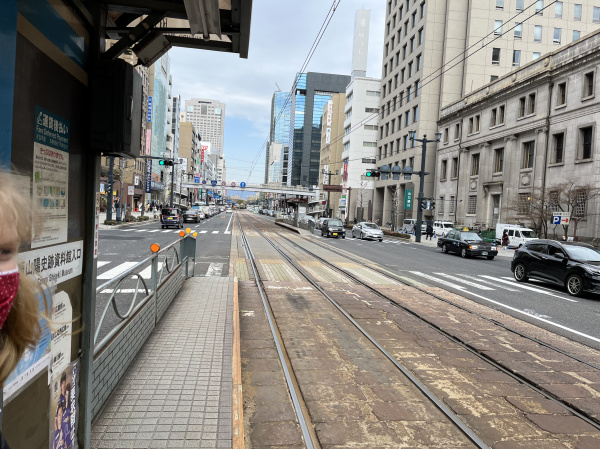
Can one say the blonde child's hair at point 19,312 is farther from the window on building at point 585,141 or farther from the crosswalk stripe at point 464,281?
the window on building at point 585,141

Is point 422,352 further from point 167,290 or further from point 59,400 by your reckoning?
point 59,400

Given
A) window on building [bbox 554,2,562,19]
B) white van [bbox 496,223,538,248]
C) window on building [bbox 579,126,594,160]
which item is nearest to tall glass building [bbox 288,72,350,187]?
window on building [bbox 554,2,562,19]

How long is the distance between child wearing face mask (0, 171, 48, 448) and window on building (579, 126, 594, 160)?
3921 cm

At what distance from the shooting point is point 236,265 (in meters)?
14.8

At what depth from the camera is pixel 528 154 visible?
4025cm

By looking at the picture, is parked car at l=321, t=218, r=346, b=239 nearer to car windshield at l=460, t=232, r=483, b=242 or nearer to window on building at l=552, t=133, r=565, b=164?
car windshield at l=460, t=232, r=483, b=242

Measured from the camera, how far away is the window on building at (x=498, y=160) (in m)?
44.1

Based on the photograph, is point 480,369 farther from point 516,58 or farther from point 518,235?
point 516,58

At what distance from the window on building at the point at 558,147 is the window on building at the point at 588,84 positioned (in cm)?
371

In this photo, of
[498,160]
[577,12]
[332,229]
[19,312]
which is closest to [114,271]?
A: [19,312]

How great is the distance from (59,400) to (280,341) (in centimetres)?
424

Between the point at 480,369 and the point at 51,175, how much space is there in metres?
5.50

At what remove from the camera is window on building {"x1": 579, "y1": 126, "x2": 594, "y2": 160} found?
3288cm

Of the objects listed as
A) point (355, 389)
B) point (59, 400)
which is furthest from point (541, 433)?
point (59, 400)
